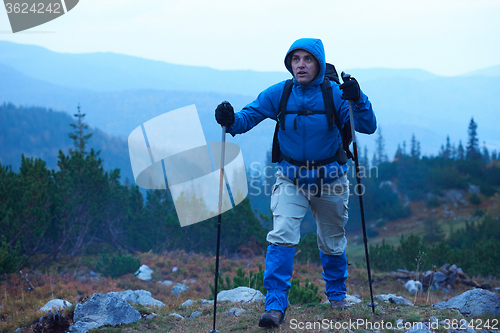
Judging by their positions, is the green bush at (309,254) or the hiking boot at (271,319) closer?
the hiking boot at (271,319)

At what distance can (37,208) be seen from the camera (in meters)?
11.8

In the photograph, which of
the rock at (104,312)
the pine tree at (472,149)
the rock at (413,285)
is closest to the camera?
the rock at (104,312)

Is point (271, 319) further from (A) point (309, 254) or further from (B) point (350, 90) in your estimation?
(A) point (309, 254)

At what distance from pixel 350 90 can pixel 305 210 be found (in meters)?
1.28

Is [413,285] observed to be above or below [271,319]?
below

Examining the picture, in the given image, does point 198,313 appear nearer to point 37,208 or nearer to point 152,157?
point 152,157

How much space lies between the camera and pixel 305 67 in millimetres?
4172

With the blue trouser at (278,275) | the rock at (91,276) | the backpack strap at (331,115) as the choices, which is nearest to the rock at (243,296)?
the blue trouser at (278,275)

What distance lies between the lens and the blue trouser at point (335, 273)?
464 cm

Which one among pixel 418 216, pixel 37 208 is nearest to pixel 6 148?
pixel 418 216

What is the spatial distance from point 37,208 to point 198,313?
8.45 metres

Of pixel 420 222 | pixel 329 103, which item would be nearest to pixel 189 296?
pixel 329 103

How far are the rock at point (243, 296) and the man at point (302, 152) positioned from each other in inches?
83.0

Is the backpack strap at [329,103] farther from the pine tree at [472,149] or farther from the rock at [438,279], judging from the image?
the pine tree at [472,149]
